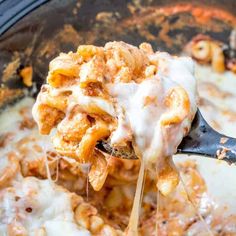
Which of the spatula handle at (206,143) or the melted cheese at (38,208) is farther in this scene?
the melted cheese at (38,208)

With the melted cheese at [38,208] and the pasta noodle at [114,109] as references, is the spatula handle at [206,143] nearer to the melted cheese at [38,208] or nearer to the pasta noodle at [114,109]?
the pasta noodle at [114,109]

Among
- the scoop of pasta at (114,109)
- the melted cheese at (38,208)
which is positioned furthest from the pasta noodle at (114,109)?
the melted cheese at (38,208)

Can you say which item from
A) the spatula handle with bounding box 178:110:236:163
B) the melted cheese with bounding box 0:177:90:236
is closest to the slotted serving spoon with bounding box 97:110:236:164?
the spatula handle with bounding box 178:110:236:163

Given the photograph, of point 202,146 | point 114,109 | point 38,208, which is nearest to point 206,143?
point 202,146

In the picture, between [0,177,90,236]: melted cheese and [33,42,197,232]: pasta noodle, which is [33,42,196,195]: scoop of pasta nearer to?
[33,42,197,232]: pasta noodle

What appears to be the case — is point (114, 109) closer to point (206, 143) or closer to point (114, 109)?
point (114, 109)
